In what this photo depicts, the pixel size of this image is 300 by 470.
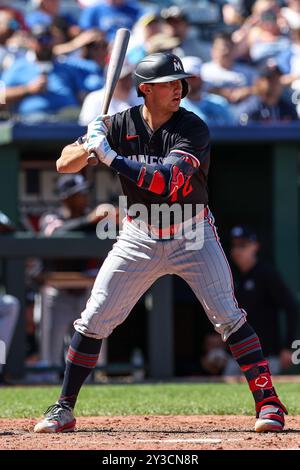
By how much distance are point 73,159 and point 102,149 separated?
243 millimetres

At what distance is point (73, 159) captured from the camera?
481 centimetres

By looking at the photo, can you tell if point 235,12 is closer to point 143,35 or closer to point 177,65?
point 143,35

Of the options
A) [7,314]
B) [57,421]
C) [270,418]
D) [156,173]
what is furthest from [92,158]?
[7,314]

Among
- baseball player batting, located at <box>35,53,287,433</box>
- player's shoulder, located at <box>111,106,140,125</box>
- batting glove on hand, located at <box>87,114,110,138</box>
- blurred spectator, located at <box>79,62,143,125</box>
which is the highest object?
blurred spectator, located at <box>79,62,143,125</box>

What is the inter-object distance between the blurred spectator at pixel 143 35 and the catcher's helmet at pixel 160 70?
4913mm

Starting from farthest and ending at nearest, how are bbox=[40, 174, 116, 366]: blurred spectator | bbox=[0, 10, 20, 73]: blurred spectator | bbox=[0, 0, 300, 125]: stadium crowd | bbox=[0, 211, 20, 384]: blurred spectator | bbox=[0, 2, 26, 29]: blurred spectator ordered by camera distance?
bbox=[0, 2, 26, 29]: blurred spectator < bbox=[0, 10, 20, 73]: blurred spectator < bbox=[0, 0, 300, 125]: stadium crowd < bbox=[40, 174, 116, 366]: blurred spectator < bbox=[0, 211, 20, 384]: blurred spectator

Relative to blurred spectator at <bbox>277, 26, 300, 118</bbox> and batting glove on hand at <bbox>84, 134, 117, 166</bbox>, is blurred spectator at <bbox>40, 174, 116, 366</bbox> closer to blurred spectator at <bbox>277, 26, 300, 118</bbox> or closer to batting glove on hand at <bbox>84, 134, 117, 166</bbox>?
blurred spectator at <bbox>277, 26, 300, 118</bbox>

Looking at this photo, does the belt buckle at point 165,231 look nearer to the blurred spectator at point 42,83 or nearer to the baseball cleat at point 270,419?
the baseball cleat at point 270,419

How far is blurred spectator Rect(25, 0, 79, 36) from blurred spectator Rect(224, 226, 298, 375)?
3.65m

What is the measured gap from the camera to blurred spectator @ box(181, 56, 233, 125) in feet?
30.8

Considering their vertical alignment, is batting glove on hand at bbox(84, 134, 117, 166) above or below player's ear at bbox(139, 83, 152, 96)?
below

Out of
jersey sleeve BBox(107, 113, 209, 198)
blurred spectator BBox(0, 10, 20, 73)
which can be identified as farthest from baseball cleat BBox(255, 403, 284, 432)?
blurred spectator BBox(0, 10, 20, 73)

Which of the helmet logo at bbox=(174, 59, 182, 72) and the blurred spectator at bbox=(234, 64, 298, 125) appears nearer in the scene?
the helmet logo at bbox=(174, 59, 182, 72)

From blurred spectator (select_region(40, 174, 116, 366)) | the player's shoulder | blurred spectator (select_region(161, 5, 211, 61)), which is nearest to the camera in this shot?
the player's shoulder
